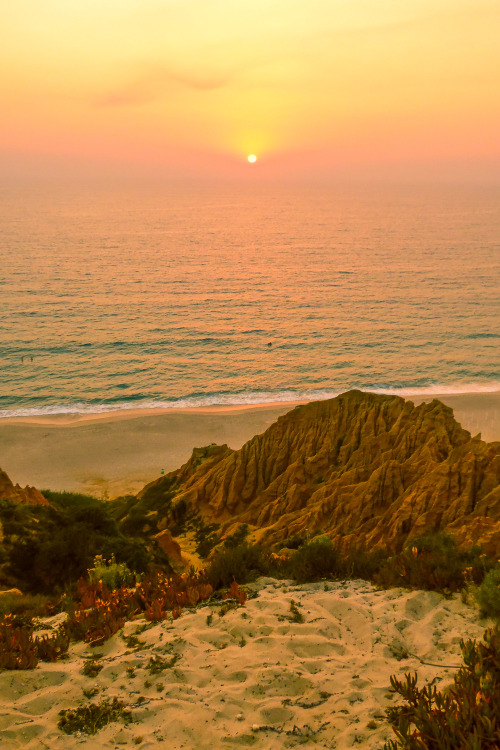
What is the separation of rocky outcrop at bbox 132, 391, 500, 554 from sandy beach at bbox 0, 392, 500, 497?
8.38 m

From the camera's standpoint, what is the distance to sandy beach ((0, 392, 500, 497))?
34.9 meters

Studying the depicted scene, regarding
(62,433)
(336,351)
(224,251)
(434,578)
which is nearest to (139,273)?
(224,251)

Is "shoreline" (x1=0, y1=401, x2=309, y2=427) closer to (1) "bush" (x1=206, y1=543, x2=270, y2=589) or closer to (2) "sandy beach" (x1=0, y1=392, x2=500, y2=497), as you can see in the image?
(2) "sandy beach" (x1=0, y1=392, x2=500, y2=497)

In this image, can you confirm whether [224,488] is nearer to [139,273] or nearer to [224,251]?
[139,273]

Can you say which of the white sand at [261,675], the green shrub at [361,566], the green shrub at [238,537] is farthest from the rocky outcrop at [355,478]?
the white sand at [261,675]

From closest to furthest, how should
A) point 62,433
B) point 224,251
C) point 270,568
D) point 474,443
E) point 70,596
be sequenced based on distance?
point 70,596 < point 270,568 < point 474,443 < point 62,433 < point 224,251

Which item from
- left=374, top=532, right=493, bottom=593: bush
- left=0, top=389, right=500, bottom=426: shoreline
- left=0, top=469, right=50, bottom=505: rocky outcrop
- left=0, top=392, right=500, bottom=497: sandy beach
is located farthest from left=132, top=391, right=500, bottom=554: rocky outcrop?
left=0, top=389, right=500, bottom=426: shoreline

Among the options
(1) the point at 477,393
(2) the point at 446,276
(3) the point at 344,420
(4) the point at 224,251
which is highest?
(4) the point at 224,251

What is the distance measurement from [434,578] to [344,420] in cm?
1474

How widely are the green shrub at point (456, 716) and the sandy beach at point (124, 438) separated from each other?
27515mm

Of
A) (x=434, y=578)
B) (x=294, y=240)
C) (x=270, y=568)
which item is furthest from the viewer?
(x=294, y=240)

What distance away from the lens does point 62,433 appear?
41.0 metres

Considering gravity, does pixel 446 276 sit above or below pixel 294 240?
below

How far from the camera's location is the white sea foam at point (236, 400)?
152ft
